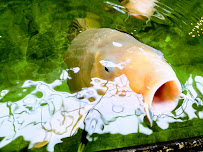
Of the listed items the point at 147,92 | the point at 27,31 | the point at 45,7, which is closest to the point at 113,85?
the point at 147,92

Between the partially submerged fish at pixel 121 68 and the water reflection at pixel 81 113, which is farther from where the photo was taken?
the water reflection at pixel 81 113

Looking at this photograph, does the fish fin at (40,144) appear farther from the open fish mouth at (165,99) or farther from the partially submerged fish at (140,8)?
the partially submerged fish at (140,8)

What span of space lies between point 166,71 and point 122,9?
1.62 meters

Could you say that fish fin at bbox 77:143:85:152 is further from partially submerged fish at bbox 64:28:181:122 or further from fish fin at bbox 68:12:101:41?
fish fin at bbox 68:12:101:41

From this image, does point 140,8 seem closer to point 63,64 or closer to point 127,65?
point 63,64

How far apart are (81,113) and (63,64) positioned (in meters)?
0.60

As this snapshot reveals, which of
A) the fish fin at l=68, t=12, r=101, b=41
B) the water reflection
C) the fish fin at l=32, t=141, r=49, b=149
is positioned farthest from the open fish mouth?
the fish fin at l=68, t=12, r=101, b=41

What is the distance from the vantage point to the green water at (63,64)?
5.61 ft

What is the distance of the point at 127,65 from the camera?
1.62 metres

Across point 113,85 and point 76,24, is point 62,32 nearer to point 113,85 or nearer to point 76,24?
point 76,24

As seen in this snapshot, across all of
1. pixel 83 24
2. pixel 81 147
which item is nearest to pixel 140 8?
pixel 83 24

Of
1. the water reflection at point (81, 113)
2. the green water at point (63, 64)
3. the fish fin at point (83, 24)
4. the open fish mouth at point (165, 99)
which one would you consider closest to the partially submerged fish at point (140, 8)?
the green water at point (63, 64)

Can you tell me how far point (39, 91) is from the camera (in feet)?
6.42

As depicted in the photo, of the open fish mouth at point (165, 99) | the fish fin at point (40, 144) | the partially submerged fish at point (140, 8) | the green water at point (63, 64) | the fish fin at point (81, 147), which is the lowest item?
the fish fin at point (40, 144)
